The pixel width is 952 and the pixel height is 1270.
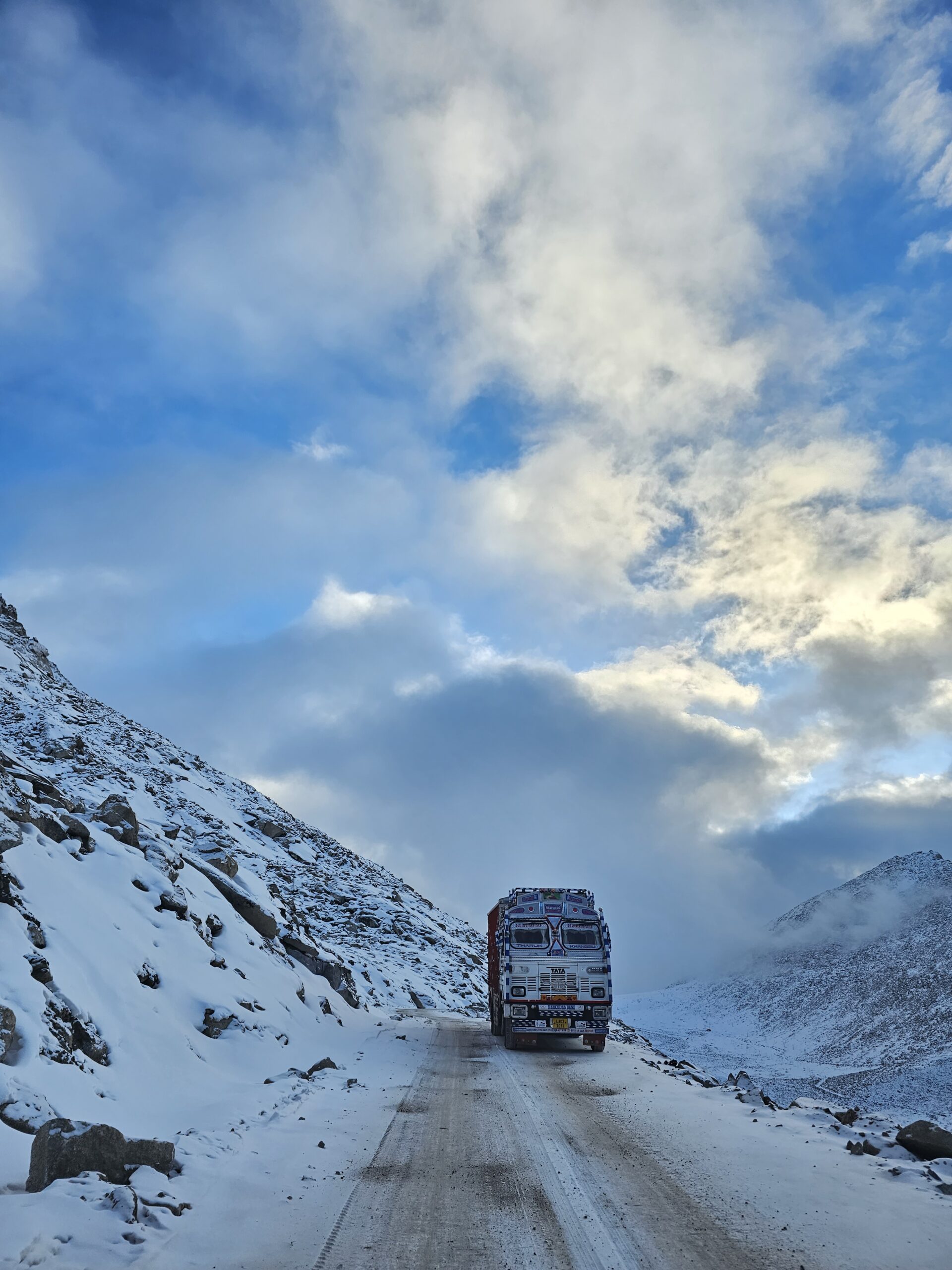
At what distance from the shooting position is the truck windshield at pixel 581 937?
70.4 ft

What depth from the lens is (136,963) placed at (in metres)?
14.0

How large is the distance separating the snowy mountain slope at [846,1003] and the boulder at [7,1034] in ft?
104

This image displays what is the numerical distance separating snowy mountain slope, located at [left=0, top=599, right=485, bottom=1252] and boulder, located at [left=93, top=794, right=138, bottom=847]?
5cm

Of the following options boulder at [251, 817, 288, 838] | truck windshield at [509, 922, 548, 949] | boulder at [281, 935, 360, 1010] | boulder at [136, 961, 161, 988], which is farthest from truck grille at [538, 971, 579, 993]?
boulder at [251, 817, 288, 838]

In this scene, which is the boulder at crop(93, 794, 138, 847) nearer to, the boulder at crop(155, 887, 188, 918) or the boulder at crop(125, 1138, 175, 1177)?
the boulder at crop(155, 887, 188, 918)

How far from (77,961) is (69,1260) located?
7.66 metres

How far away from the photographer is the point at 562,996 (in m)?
20.7

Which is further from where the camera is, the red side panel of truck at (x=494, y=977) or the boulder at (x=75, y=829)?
the red side panel of truck at (x=494, y=977)

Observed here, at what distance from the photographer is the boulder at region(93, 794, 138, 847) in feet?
62.9

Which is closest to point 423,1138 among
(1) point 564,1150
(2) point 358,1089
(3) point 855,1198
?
(1) point 564,1150

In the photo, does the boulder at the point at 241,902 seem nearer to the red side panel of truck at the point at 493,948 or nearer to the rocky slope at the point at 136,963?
the rocky slope at the point at 136,963

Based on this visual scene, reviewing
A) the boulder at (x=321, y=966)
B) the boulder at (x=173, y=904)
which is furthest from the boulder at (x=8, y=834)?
the boulder at (x=321, y=966)

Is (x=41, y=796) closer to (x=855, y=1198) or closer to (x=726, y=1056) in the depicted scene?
(x=855, y=1198)

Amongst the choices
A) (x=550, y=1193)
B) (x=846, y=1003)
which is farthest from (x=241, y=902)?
(x=846, y=1003)
